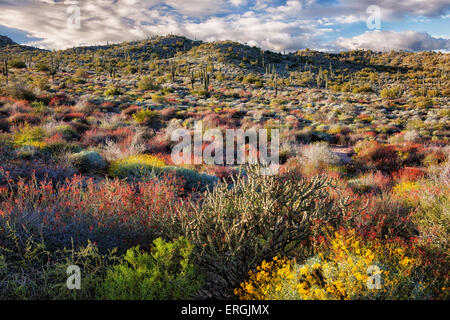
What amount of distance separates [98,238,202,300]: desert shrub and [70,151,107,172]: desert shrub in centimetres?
559

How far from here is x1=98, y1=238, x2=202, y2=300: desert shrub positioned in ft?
8.46

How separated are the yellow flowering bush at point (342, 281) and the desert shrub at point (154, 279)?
0.71 metres

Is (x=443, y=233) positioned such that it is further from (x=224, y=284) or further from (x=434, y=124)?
(x=434, y=124)

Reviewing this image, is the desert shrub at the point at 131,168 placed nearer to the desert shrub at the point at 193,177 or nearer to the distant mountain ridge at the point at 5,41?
the desert shrub at the point at 193,177

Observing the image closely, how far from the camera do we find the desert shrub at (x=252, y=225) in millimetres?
3184

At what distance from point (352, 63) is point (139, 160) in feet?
254

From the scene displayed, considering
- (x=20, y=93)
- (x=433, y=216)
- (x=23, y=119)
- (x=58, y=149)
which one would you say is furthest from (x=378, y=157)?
(x=20, y=93)

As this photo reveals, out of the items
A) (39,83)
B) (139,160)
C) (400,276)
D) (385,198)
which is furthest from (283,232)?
(39,83)

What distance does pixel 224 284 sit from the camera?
134 inches

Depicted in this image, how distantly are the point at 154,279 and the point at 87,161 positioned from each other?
6.24m

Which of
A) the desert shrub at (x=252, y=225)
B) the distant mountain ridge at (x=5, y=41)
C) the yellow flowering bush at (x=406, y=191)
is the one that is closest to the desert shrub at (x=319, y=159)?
the yellow flowering bush at (x=406, y=191)

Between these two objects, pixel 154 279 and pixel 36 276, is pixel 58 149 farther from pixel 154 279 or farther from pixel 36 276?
pixel 154 279

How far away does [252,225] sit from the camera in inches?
128

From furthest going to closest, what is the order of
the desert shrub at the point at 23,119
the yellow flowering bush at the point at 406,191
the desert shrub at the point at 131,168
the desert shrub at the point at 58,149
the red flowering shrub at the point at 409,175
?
the desert shrub at the point at 23,119, the red flowering shrub at the point at 409,175, the desert shrub at the point at 58,149, the desert shrub at the point at 131,168, the yellow flowering bush at the point at 406,191
